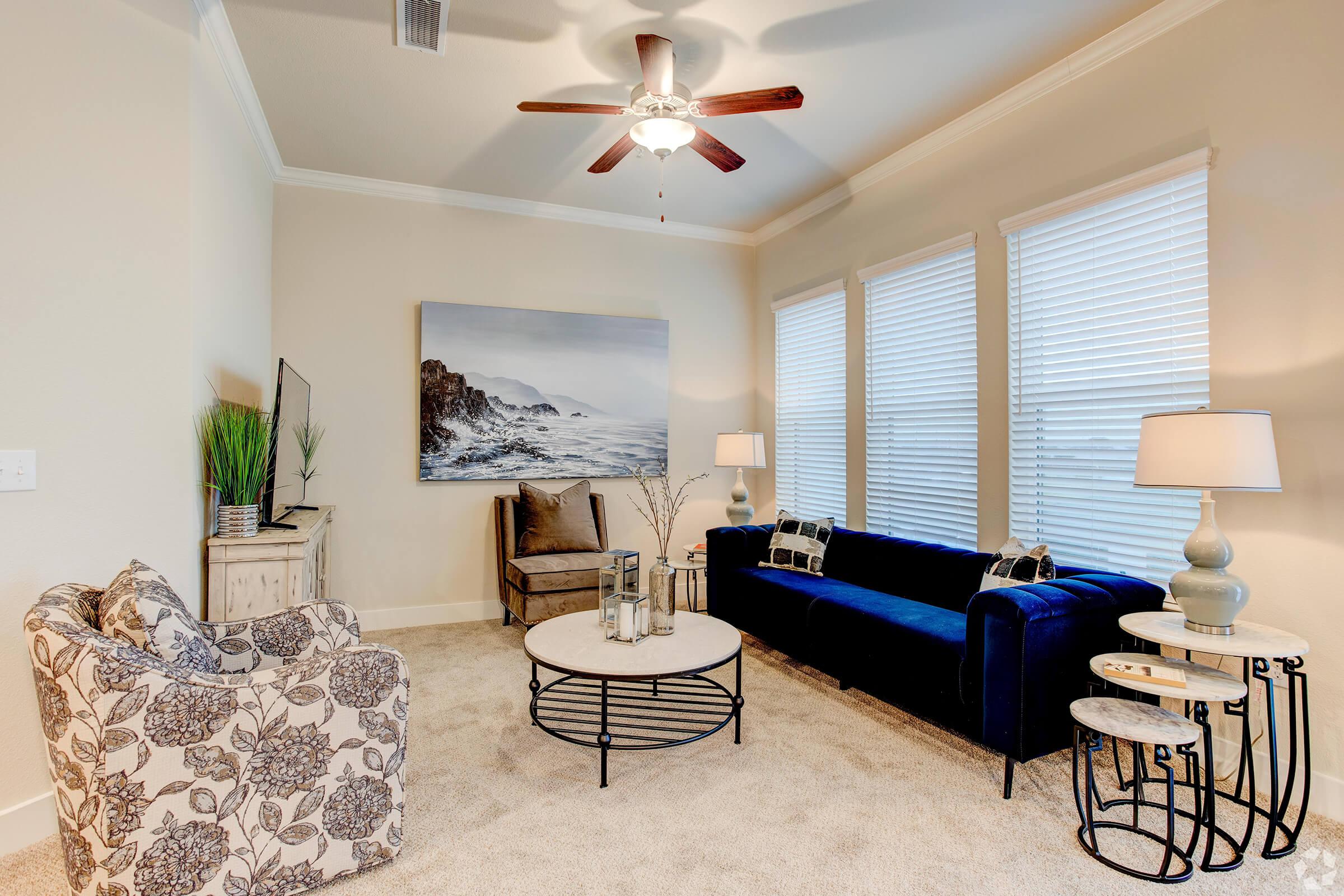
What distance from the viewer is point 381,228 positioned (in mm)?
4539

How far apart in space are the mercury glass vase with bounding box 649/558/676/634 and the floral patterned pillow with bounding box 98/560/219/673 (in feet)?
5.14

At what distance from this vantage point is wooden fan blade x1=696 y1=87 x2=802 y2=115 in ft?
→ 8.30

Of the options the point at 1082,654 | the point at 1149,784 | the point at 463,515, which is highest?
the point at 463,515

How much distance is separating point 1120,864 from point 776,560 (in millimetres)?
2349

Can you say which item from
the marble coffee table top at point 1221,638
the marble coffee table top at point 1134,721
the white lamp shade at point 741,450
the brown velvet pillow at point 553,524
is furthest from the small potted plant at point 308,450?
the marble coffee table top at point 1221,638

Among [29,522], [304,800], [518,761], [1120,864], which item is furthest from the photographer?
[518,761]

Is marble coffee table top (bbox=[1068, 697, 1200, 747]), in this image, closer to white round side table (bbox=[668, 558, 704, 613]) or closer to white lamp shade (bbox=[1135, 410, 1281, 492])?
white lamp shade (bbox=[1135, 410, 1281, 492])

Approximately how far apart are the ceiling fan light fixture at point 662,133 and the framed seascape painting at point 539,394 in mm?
2127

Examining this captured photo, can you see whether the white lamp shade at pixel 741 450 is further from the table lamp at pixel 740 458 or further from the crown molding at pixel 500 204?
the crown molding at pixel 500 204

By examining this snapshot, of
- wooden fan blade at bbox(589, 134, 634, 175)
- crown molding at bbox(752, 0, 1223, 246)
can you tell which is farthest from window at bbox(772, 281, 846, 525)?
wooden fan blade at bbox(589, 134, 634, 175)

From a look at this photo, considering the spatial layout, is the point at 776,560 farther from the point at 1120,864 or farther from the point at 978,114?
the point at 978,114

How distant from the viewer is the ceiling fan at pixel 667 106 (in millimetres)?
2586

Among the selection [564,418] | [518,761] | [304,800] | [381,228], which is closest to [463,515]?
[564,418]

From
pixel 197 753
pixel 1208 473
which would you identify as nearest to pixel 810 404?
pixel 1208 473
